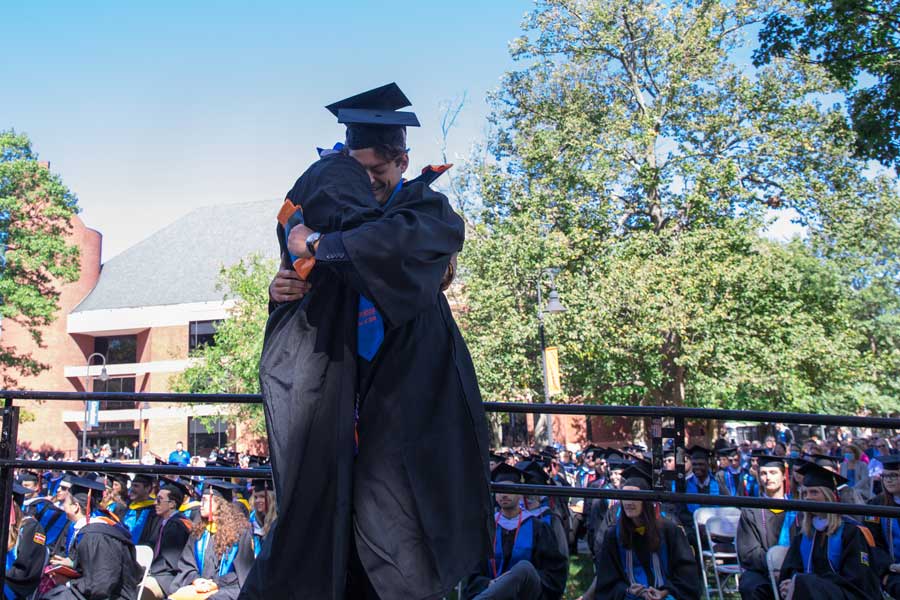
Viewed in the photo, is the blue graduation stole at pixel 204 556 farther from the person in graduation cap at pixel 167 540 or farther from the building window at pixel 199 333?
the building window at pixel 199 333

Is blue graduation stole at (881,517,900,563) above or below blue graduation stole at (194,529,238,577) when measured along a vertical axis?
above

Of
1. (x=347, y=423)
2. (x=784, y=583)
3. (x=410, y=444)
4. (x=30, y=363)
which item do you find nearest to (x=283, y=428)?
(x=347, y=423)

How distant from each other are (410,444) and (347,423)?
0.17 meters

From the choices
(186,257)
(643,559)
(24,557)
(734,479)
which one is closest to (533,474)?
(643,559)

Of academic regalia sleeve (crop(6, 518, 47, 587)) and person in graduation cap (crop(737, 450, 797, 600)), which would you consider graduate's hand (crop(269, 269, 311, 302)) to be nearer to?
person in graduation cap (crop(737, 450, 797, 600))

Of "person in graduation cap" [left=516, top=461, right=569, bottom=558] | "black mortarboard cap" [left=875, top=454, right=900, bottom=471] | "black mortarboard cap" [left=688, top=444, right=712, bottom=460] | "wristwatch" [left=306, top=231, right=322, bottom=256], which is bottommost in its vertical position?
"black mortarboard cap" [left=688, top=444, right=712, bottom=460]

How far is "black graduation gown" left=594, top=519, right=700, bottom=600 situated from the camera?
6039 millimetres

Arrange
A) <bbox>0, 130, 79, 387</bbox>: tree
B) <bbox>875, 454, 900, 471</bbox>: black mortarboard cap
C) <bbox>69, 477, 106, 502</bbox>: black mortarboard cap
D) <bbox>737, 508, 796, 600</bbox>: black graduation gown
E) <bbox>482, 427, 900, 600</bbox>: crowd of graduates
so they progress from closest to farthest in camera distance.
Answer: <bbox>482, 427, 900, 600</bbox>: crowd of graduates → <bbox>737, 508, 796, 600</bbox>: black graduation gown → <bbox>875, 454, 900, 471</bbox>: black mortarboard cap → <bbox>69, 477, 106, 502</bbox>: black mortarboard cap → <bbox>0, 130, 79, 387</bbox>: tree

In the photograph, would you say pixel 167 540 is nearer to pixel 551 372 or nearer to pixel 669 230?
pixel 551 372

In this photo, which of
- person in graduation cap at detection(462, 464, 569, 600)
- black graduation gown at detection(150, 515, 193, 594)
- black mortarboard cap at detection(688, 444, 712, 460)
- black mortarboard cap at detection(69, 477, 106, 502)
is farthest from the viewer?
black mortarboard cap at detection(688, 444, 712, 460)

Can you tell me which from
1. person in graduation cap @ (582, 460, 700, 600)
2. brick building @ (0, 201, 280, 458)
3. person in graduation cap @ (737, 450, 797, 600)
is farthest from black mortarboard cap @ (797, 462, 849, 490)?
brick building @ (0, 201, 280, 458)

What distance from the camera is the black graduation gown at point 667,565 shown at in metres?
6.04

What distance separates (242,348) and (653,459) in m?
31.4

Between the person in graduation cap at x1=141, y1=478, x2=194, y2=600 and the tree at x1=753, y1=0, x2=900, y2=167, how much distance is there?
31.4 feet
